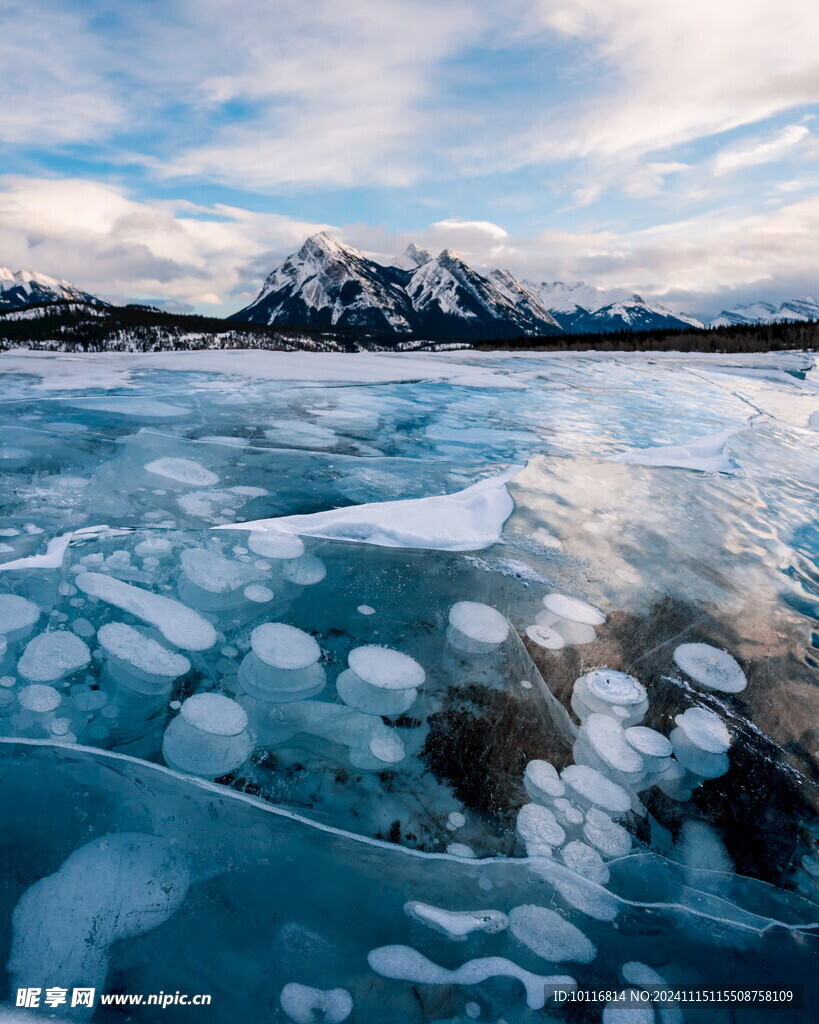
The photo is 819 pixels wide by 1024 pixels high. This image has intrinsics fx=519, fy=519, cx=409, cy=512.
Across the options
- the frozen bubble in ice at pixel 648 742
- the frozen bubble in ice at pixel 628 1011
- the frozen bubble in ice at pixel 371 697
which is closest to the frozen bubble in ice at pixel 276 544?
the frozen bubble in ice at pixel 371 697

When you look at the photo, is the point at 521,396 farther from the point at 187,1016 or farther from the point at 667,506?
the point at 187,1016

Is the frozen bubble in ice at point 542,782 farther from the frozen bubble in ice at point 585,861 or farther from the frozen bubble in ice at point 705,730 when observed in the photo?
the frozen bubble in ice at point 705,730

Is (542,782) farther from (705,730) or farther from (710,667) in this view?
(710,667)

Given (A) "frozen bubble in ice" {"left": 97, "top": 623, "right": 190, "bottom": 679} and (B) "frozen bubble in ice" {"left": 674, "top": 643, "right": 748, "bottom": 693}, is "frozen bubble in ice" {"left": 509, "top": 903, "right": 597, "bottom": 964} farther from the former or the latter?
(A) "frozen bubble in ice" {"left": 97, "top": 623, "right": 190, "bottom": 679}

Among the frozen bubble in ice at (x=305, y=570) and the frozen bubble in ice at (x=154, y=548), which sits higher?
the frozen bubble in ice at (x=154, y=548)

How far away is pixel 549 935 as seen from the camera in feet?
4.58

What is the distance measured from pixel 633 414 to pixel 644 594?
206 inches

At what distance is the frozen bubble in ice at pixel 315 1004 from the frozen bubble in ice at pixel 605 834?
2.64ft

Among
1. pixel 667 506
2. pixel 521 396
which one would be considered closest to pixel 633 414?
pixel 521 396

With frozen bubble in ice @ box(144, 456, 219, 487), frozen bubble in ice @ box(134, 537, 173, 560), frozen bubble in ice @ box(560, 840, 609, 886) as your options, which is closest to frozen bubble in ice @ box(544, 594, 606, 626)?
frozen bubble in ice @ box(560, 840, 609, 886)

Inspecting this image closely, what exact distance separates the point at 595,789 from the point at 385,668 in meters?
0.83

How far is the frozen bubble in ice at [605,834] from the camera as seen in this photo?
157 cm

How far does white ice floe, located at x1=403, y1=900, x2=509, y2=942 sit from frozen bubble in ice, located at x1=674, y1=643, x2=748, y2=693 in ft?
4.10

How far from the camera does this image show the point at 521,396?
8.54 metres
